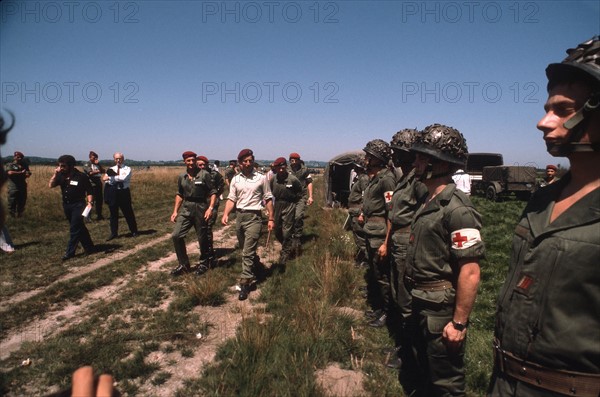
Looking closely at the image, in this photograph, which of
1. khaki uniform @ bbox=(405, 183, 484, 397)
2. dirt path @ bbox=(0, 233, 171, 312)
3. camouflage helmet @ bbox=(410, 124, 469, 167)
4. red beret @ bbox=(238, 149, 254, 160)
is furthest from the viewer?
red beret @ bbox=(238, 149, 254, 160)

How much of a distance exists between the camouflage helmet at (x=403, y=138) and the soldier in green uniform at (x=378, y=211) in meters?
0.44

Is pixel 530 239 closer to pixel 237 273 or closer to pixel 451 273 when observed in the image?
pixel 451 273

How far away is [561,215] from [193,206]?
619cm

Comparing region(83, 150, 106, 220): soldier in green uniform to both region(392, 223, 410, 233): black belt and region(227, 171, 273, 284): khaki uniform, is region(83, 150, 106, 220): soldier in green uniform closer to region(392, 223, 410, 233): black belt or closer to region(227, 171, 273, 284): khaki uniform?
region(227, 171, 273, 284): khaki uniform

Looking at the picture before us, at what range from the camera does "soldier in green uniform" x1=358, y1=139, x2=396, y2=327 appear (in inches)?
Result: 176

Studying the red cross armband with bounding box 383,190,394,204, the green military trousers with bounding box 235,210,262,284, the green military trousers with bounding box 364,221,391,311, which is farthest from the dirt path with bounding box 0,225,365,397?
the red cross armband with bounding box 383,190,394,204

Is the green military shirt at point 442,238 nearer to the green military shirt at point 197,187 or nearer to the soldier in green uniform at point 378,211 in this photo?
the soldier in green uniform at point 378,211

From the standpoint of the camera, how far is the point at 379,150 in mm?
5055

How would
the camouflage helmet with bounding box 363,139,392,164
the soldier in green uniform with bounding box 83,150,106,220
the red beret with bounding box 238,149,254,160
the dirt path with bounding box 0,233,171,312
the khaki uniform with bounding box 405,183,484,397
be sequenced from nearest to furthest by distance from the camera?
the khaki uniform with bounding box 405,183,484,397, the camouflage helmet with bounding box 363,139,392,164, the dirt path with bounding box 0,233,171,312, the red beret with bounding box 238,149,254,160, the soldier in green uniform with bounding box 83,150,106,220

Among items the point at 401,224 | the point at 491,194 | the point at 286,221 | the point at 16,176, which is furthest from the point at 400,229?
the point at 491,194

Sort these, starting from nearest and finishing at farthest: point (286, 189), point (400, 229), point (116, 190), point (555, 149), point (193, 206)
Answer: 1. point (555, 149)
2. point (400, 229)
3. point (193, 206)
4. point (286, 189)
5. point (116, 190)

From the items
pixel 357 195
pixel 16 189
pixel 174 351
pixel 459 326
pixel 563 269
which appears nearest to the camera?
pixel 563 269

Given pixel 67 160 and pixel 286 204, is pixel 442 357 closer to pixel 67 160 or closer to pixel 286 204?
pixel 286 204

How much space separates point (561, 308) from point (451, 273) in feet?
3.51
